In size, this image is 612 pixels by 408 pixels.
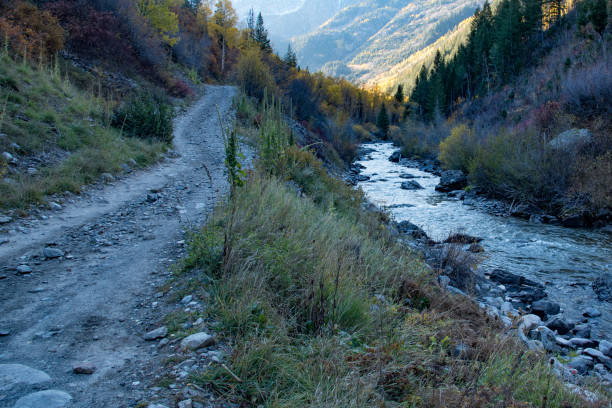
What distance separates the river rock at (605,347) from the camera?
5727 mm

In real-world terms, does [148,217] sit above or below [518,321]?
above

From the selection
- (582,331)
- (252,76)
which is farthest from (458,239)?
(252,76)

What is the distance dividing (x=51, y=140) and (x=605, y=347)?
1251 centimetres

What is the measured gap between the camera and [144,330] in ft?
9.37

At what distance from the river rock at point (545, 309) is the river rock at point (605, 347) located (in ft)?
3.74

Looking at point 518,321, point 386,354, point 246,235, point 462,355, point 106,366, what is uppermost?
point 246,235

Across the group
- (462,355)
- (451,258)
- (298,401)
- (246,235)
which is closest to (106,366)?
(298,401)

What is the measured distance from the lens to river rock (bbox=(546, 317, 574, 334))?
21.1 feet

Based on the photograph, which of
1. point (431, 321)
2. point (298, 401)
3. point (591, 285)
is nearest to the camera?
point (298, 401)

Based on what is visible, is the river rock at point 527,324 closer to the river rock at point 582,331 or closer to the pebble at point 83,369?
the river rock at point 582,331

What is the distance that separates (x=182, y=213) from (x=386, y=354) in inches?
186

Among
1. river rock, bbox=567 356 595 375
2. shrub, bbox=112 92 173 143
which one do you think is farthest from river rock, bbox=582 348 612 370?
shrub, bbox=112 92 173 143

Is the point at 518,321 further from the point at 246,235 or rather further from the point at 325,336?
the point at 246,235

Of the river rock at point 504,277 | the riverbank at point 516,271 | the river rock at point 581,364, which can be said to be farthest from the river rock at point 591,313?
the river rock at point 581,364
